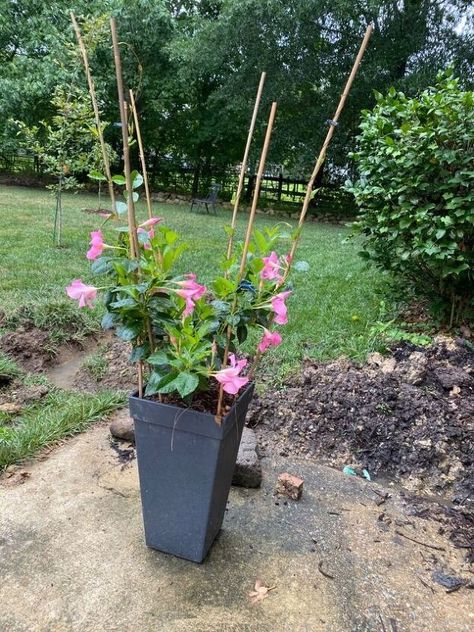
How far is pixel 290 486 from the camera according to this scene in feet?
6.89

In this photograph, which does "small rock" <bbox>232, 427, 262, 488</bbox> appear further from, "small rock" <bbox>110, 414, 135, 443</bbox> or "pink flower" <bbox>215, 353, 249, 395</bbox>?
"pink flower" <bbox>215, 353, 249, 395</bbox>

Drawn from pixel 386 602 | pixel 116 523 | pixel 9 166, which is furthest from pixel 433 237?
pixel 9 166

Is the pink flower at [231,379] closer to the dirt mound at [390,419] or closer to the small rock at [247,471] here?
the small rock at [247,471]

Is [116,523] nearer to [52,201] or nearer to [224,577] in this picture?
[224,577]

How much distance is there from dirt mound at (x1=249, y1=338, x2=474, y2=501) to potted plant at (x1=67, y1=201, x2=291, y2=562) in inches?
37.2

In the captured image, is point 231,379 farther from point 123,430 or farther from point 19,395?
point 19,395

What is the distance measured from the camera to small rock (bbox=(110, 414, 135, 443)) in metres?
2.41

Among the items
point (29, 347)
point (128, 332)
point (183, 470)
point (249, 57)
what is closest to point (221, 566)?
point (183, 470)

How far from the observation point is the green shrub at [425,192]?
3061 millimetres

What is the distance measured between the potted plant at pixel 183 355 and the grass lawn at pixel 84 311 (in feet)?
3.05

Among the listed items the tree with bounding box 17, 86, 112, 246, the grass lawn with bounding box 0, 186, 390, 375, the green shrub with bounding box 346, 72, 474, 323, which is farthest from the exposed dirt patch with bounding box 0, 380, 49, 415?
the tree with bounding box 17, 86, 112, 246

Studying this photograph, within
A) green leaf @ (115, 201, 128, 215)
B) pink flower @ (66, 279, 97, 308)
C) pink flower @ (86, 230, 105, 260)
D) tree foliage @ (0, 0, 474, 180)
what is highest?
tree foliage @ (0, 0, 474, 180)

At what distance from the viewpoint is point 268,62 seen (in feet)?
38.8

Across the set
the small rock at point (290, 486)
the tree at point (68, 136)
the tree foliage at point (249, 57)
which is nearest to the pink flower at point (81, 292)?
the small rock at point (290, 486)
